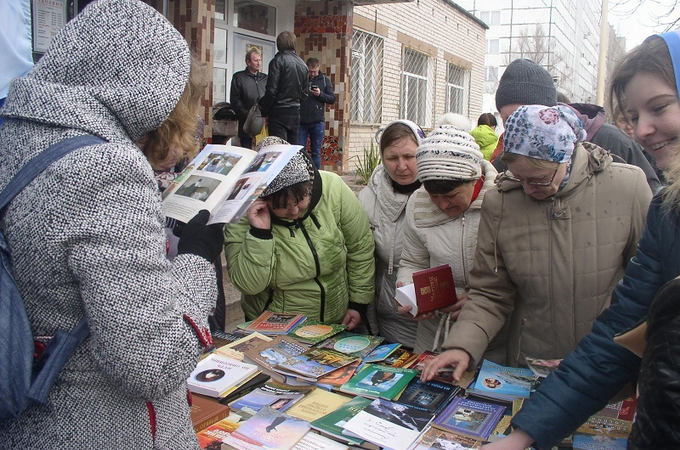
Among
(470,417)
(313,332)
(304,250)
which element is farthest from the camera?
(304,250)

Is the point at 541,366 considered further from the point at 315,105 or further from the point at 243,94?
the point at 315,105

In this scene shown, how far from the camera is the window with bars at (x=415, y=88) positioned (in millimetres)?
12703

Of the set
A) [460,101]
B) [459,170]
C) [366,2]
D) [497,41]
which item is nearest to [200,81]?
[459,170]

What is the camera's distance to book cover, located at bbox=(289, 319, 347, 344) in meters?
2.28

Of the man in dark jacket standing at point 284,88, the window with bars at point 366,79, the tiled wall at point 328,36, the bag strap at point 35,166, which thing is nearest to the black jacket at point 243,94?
the man in dark jacket standing at point 284,88

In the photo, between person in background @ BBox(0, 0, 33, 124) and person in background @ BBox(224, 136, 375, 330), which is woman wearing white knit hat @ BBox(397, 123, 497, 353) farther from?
person in background @ BBox(0, 0, 33, 124)

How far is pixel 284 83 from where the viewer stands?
22.1 feet

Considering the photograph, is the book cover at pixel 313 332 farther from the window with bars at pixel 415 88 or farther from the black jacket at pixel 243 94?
the window with bars at pixel 415 88

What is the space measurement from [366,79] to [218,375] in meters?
9.94

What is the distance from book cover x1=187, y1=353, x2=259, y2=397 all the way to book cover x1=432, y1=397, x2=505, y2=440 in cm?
70

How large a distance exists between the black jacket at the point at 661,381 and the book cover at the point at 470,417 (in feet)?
3.09

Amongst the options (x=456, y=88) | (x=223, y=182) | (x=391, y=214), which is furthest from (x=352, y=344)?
(x=456, y=88)

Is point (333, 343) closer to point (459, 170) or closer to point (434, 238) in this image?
point (434, 238)

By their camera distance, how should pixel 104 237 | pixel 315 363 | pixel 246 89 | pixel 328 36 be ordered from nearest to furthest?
pixel 104 237 < pixel 315 363 < pixel 246 89 < pixel 328 36
